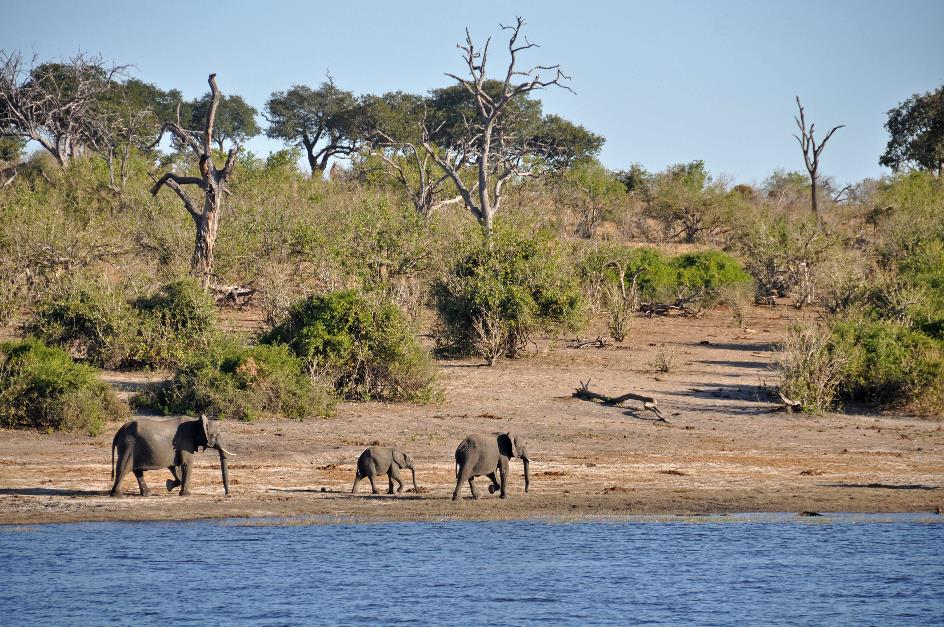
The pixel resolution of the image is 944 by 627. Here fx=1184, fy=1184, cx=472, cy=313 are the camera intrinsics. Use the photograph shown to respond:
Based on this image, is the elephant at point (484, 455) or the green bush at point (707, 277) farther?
the green bush at point (707, 277)

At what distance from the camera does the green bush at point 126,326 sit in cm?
2094

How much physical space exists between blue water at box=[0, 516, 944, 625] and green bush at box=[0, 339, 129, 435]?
4.35 m

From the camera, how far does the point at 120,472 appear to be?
1352 cm

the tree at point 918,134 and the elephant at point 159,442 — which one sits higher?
the tree at point 918,134

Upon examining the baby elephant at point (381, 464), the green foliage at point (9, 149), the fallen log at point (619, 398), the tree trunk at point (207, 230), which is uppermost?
the green foliage at point (9, 149)

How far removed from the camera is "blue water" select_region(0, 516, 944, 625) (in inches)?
436

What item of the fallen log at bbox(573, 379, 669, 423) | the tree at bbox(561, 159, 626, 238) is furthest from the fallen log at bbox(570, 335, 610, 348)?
the tree at bbox(561, 159, 626, 238)

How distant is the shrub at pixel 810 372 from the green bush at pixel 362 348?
5.98 m

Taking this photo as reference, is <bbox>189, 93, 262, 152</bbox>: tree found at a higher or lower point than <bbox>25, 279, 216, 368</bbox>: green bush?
higher

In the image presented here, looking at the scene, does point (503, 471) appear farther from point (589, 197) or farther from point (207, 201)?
point (589, 197)

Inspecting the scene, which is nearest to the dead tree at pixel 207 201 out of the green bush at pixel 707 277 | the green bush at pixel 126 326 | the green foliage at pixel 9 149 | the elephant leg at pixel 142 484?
the green bush at pixel 126 326

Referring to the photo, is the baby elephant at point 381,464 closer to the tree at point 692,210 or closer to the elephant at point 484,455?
the elephant at point 484,455

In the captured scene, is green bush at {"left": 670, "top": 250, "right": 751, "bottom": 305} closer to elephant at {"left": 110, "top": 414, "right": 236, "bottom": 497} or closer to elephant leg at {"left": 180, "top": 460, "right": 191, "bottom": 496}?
elephant leg at {"left": 180, "top": 460, "right": 191, "bottom": 496}

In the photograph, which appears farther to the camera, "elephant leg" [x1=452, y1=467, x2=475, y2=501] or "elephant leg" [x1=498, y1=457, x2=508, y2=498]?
"elephant leg" [x1=498, y1=457, x2=508, y2=498]
